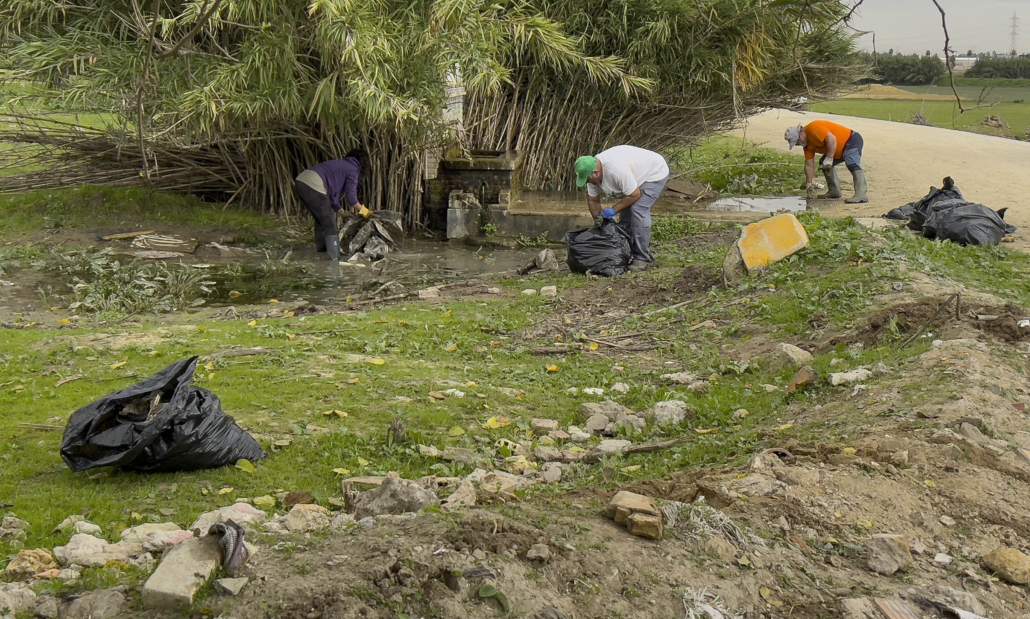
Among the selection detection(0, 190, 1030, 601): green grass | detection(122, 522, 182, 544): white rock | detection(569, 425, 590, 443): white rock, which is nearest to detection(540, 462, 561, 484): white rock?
detection(0, 190, 1030, 601): green grass

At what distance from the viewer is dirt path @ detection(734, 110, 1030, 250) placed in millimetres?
12969

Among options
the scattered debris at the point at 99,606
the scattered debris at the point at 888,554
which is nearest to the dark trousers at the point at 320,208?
the scattered debris at the point at 99,606

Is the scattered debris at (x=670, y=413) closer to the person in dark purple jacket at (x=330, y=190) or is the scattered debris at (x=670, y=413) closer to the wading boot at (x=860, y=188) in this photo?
the person in dark purple jacket at (x=330, y=190)

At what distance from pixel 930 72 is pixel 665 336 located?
24.6 m

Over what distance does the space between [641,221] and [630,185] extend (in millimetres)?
518

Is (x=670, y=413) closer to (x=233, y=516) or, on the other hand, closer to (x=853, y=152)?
(x=233, y=516)

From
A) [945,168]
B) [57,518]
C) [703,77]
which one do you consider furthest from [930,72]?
[57,518]

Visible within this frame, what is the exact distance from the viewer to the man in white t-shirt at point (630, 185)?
30.4 ft

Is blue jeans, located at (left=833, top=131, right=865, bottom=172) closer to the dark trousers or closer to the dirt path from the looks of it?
the dirt path

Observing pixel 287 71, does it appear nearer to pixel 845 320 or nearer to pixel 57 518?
pixel 845 320

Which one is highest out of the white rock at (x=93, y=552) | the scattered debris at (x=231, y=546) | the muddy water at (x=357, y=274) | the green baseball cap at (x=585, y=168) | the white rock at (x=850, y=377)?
the green baseball cap at (x=585, y=168)

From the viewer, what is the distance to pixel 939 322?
19.0ft

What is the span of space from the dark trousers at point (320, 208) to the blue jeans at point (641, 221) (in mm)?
3333

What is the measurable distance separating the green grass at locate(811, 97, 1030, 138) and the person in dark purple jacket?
18194 millimetres
